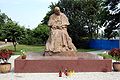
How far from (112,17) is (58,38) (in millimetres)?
25179

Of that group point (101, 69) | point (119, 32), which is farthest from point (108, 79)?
point (119, 32)

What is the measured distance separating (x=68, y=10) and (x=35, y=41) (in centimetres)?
807

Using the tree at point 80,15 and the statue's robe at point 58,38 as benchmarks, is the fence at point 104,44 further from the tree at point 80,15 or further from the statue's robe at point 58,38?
the statue's robe at point 58,38

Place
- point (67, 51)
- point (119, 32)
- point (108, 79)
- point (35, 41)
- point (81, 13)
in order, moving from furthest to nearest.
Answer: point (35, 41)
point (81, 13)
point (119, 32)
point (67, 51)
point (108, 79)

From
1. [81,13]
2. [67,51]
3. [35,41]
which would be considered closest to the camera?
[67,51]

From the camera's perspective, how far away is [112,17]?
1593 inches

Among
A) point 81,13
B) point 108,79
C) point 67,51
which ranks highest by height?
point 81,13

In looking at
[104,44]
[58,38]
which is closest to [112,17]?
[104,44]

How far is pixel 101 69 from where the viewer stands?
14539 millimetres

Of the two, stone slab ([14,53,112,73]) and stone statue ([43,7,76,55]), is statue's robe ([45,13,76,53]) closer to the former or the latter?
stone statue ([43,7,76,55])

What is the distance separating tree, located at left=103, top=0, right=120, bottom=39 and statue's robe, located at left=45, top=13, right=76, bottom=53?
24054mm

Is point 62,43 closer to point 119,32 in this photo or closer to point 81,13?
point 119,32

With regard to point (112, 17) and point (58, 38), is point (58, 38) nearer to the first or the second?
point (58, 38)

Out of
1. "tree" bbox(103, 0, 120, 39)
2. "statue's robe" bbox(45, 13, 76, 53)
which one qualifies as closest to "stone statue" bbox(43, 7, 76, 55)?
"statue's robe" bbox(45, 13, 76, 53)
